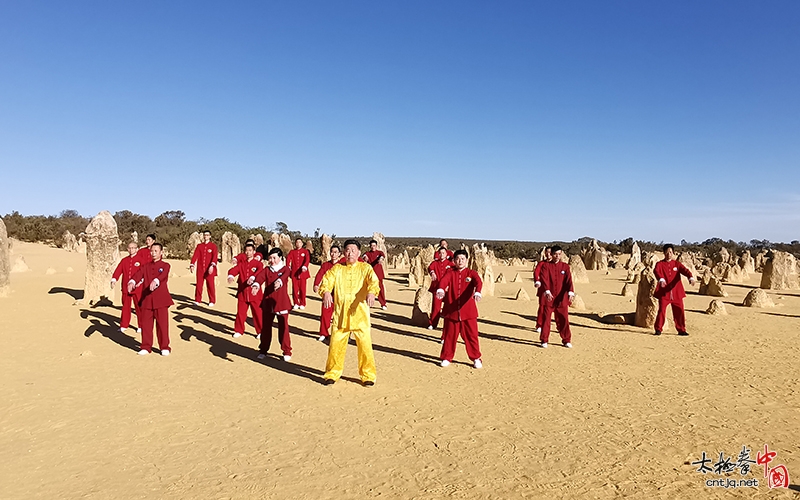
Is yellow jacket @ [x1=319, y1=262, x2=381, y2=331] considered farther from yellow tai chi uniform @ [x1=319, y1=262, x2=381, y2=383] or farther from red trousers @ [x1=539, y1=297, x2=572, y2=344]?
red trousers @ [x1=539, y1=297, x2=572, y2=344]

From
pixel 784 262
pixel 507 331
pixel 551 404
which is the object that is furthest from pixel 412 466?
pixel 784 262

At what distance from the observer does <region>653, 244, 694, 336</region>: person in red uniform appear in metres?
11.1

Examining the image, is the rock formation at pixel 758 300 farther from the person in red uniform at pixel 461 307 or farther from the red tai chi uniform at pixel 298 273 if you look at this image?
the red tai chi uniform at pixel 298 273

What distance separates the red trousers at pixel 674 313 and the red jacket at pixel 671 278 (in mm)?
104

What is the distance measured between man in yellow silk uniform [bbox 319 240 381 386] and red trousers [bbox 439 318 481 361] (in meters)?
1.78

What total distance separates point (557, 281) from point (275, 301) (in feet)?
17.9

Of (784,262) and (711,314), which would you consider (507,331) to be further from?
(784,262)

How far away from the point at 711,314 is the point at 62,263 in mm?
26153

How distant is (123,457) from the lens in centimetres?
482

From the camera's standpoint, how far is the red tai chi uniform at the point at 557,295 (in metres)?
10.2

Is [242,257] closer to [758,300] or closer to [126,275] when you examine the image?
[126,275]

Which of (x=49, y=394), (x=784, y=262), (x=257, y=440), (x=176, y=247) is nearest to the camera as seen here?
(x=257, y=440)

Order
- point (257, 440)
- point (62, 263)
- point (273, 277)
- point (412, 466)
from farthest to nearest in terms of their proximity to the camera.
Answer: point (62, 263) → point (273, 277) → point (257, 440) → point (412, 466)

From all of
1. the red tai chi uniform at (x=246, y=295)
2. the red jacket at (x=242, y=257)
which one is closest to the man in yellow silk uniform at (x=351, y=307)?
the red tai chi uniform at (x=246, y=295)
